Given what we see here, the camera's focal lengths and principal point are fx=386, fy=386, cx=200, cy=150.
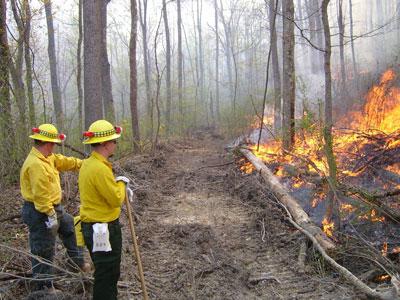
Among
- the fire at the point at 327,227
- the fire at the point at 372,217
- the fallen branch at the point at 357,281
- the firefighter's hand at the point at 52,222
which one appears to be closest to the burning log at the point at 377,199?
the fire at the point at 372,217

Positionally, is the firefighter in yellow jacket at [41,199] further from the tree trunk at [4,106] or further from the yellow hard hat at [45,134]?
the tree trunk at [4,106]

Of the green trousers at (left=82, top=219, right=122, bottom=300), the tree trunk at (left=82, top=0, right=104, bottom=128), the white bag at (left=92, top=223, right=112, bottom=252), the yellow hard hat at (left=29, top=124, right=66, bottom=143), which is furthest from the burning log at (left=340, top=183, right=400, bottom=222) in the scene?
the tree trunk at (left=82, top=0, right=104, bottom=128)

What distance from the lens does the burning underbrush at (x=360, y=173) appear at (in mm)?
5727

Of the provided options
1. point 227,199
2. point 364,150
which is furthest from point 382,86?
point 227,199

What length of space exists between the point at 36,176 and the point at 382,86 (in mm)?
9928

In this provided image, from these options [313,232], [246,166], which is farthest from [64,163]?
[246,166]

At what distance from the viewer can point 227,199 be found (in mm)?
8953

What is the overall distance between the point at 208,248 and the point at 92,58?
644 cm

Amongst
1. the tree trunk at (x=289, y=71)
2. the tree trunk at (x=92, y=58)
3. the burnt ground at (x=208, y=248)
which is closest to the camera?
the burnt ground at (x=208, y=248)

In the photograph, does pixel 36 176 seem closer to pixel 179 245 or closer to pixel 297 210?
pixel 179 245

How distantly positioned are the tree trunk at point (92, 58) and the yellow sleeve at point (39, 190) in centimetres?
591

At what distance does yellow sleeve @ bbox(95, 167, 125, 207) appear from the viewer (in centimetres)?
381

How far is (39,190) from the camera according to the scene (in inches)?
173

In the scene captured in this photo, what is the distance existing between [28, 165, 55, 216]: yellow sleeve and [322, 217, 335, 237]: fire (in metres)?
4.03
